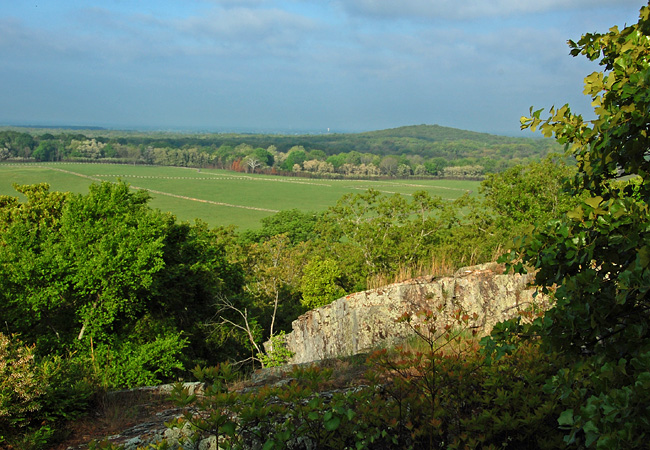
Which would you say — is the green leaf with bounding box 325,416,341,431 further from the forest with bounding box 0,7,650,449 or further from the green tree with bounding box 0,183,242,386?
the green tree with bounding box 0,183,242,386

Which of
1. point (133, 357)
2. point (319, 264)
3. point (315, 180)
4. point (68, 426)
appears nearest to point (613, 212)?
point (68, 426)

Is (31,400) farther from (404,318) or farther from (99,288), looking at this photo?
(99,288)

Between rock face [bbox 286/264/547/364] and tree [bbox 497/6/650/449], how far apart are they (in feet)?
16.4

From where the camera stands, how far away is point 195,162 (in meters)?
187

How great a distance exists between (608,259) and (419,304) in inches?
252

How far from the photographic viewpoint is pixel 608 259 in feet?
9.34

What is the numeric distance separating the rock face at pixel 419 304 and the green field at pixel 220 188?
79.7m

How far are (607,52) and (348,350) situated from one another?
7.70 meters

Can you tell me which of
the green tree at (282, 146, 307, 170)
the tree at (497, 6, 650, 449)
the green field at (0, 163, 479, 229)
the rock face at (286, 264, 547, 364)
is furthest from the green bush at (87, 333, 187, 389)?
the green tree at (282, 146, 307, 170)

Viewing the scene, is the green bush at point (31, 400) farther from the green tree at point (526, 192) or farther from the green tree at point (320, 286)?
the green tree at point (526, 192)

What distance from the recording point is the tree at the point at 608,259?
2.23 meters

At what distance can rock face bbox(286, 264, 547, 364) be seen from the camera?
8711 mm

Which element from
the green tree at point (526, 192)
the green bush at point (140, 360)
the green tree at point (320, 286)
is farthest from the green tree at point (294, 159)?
the green bush at point (140, 360)

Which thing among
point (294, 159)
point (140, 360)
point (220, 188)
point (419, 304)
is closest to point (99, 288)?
point (140, 360)
